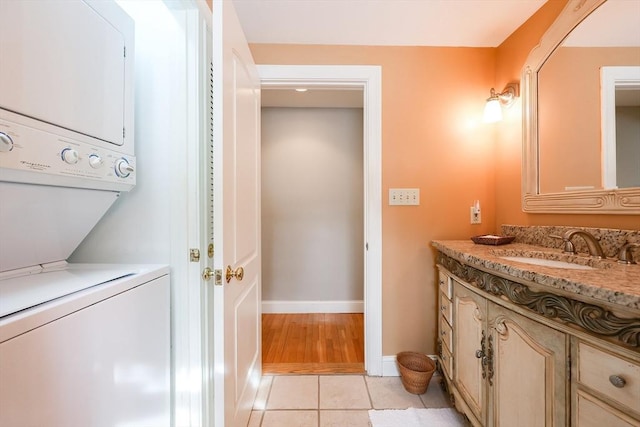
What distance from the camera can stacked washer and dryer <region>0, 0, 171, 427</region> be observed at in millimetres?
594

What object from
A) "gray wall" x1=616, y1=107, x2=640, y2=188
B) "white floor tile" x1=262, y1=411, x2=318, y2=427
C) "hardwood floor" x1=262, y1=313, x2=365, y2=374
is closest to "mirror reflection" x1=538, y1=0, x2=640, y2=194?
"gray wall" x1=616, y1=107, x2=640, y2=188

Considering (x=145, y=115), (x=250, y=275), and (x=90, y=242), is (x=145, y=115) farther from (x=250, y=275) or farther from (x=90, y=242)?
(x=250, y=275)

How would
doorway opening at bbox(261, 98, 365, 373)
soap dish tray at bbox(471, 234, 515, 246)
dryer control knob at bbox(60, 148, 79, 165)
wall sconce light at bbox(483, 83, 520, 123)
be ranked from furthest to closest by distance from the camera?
doorway opening at bbox(261, 98, 365, 373), wall sconce light at bbox(483, 83, 520, 123), soap dish tray at bbox(471, 234, 515, 246), dryer control knob at bbox(60, 148, 79, 165)

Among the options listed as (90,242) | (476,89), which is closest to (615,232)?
(476,89)

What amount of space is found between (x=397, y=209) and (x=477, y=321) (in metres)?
0.83

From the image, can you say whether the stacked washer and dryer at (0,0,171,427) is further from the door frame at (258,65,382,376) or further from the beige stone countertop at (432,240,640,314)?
the beige stone countertop at (432,240,640,314)

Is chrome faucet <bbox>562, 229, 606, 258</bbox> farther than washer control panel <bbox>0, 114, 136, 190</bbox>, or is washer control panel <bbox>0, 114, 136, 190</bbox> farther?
chrome faucet <bbox>562, 229, 606, 258</bbox>

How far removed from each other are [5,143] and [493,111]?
2233 mm

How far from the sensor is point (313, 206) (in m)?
2.76

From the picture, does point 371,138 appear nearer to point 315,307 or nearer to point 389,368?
point 389,368

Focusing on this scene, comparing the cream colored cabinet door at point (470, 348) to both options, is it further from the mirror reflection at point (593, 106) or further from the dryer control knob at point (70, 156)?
the dryer control knob at point (70, 156)

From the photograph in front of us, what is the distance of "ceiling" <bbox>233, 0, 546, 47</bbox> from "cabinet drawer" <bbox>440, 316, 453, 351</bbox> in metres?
1.85

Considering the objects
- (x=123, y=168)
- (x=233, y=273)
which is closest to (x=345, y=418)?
(x=233, y=273)

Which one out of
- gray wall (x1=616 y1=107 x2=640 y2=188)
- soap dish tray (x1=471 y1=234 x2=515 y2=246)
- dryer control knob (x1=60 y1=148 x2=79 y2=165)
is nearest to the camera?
dryer control knob (x1=60 y1=148 x2=79 y2=165)
